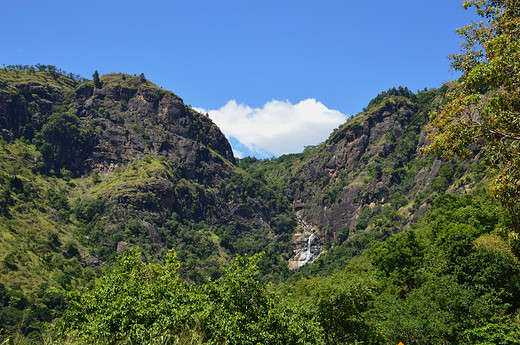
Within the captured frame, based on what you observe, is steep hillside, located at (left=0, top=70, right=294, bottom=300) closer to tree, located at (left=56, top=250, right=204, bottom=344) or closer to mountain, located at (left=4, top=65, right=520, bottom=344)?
mountain, located at (left=4, top=65, right=520, bottom=344)

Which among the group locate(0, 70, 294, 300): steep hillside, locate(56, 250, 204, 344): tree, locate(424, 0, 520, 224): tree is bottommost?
locate(56, 250, 204, 344): tree

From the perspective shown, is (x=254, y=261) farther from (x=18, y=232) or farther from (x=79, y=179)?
(x=79, y=179)

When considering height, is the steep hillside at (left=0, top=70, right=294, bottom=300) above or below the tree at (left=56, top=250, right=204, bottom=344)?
above

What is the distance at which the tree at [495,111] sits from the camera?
44.3 feet

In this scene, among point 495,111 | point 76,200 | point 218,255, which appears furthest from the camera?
point 218,255

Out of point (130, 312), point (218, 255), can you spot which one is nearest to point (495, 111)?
point (130, 312)

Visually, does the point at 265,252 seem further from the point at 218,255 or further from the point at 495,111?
the point at 218,255

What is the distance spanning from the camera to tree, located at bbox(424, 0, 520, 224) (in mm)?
13500

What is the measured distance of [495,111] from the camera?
1403cm

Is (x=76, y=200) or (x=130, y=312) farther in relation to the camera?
(x=76, y=200)

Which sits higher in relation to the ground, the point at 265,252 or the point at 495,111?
the point at 495,111

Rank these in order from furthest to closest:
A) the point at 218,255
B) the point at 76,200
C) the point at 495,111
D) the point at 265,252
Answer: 1. the point at 218,255
2. the point at 76,200
3. the point at 265,252
4. the point at 495,111

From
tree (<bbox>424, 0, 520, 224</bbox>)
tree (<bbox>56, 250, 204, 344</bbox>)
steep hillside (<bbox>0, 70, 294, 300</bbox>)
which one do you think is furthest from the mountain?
tree (<bbox>424, 0, 520, 224</bbox>)

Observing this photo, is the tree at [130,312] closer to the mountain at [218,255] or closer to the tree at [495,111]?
the mountain at [218,255]
